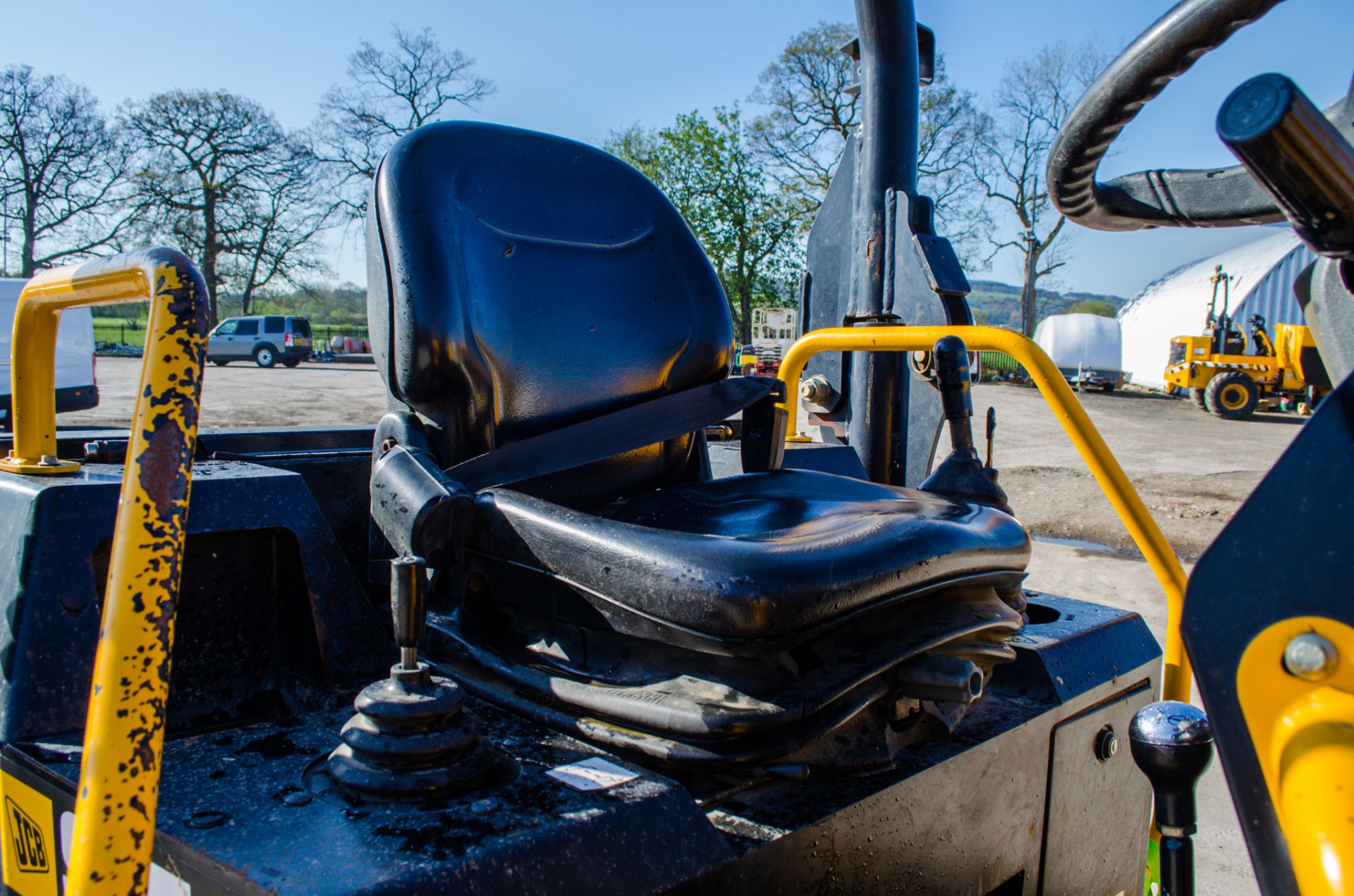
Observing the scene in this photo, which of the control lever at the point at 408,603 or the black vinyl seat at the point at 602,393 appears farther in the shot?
the black vinyl seat at the point at 602,393

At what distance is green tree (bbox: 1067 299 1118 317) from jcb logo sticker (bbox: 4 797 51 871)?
57.3m

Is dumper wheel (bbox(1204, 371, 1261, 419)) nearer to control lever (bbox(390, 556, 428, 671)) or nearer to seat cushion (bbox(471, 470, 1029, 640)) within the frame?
seat cushion (bbox(471, 470, 1029, 640))

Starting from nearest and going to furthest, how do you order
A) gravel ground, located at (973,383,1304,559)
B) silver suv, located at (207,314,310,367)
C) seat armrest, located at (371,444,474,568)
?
seat armrest, located at (371,444,474,568)
gravel ground, located at (973,383,1304,559)
silver suv, located at (207,314,310,367)

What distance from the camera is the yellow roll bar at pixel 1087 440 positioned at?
2010 millimetres

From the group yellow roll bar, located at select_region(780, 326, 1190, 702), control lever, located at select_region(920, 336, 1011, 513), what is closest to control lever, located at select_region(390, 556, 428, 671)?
control lever, located at select_region(920, 336, 1011, 513)

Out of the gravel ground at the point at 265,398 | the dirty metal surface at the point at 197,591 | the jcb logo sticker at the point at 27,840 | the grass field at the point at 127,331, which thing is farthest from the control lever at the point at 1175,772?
the grass field at the point at 127,331

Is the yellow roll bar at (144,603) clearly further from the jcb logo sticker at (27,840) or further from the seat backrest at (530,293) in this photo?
the seat backrest at (530,293)

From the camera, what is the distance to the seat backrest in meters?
1.60

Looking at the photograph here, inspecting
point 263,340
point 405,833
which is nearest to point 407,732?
point 405,833

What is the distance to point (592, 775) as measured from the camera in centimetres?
114

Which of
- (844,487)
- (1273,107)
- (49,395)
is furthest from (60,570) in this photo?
(1273,107)

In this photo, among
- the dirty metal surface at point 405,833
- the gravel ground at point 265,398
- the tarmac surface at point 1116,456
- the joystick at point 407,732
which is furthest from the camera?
the gravel ground at point 265,398

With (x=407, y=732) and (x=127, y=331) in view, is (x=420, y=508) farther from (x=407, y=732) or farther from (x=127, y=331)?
(x=127, y=331)

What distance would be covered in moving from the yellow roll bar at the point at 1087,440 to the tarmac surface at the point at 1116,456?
1.32ft
